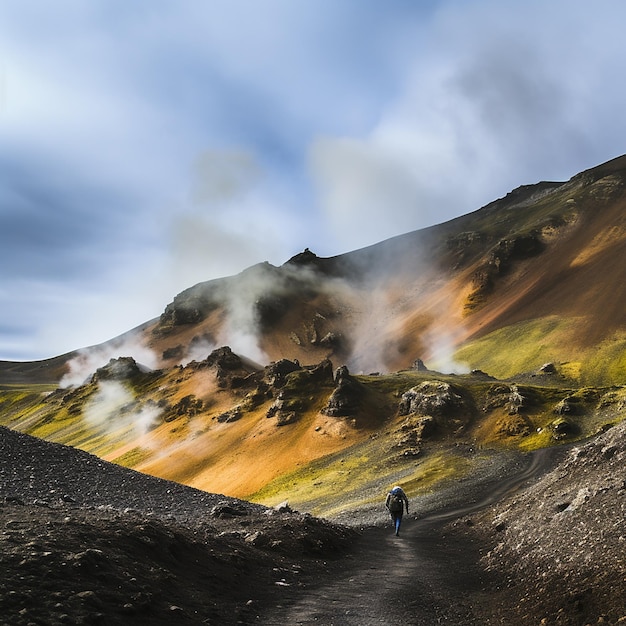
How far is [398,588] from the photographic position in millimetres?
15859

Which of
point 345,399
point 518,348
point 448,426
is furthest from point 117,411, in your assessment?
point 518,348

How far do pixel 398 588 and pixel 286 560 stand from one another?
13.8 ft

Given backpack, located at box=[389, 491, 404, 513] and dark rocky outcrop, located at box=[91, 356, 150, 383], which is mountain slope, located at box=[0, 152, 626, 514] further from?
backpack, located at box=[389, 491, 404, 513]

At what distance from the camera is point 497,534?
24.1 m

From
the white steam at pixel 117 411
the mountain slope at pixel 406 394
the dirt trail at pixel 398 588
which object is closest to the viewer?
the dirt trail at pixel 398 588

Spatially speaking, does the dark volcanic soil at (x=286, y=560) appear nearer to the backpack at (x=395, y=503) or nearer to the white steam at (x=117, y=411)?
the backpack at (x=395, y=503)

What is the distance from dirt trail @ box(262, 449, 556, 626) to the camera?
41.5ft

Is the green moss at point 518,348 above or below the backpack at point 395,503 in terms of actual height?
below

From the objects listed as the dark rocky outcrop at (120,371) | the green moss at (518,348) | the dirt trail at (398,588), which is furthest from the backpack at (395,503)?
the dark rocky outcrop at (120,371)

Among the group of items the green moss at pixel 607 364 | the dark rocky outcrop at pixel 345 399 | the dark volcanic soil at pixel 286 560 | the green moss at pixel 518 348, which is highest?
the dark volcanic soil at pixel 286 560

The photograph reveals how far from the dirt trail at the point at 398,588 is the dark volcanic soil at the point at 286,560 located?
0.07m

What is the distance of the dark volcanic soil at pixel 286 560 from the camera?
35.3 feet

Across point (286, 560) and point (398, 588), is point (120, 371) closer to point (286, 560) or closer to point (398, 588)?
point (286, 560)

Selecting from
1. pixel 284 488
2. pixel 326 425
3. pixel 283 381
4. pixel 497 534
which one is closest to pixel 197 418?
pixel 283 381
